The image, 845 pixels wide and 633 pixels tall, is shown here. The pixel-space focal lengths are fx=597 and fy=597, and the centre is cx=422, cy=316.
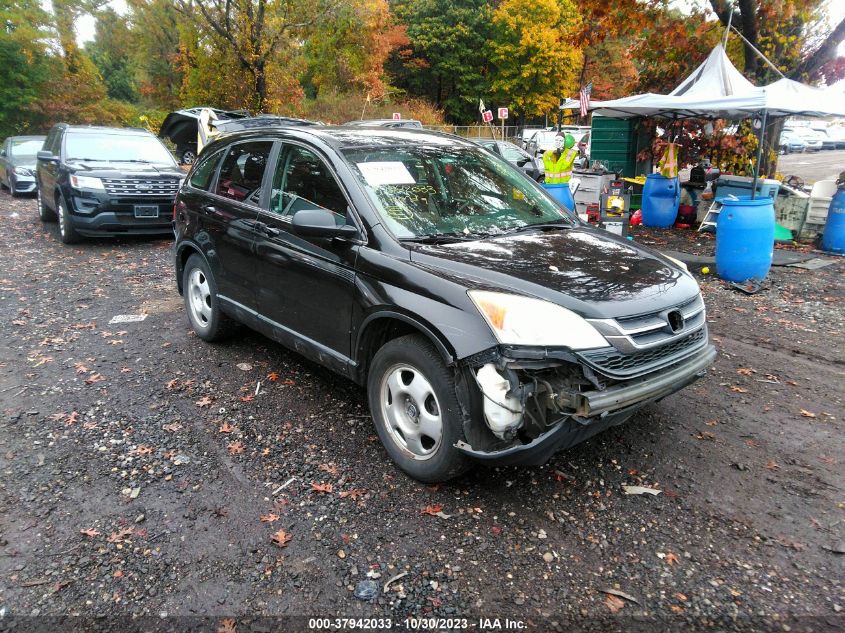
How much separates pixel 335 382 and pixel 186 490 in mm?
1574

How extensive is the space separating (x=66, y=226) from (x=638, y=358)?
995cm

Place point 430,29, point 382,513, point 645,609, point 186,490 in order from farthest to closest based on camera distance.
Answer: point 430,29, point 186,490, point 382,513, point 645,609

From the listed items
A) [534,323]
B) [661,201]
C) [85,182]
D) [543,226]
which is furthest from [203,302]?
[661,201]

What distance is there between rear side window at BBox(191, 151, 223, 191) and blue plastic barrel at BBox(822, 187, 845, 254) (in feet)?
30.1

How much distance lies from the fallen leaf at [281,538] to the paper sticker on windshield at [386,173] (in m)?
2.11

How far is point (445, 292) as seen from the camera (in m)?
3.09

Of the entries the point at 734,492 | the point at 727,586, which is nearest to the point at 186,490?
the point at 727,586

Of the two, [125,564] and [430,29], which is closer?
[125,564]

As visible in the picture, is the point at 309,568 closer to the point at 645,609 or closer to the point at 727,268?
the point at 645,609

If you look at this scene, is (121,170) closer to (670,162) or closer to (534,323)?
(534,323)

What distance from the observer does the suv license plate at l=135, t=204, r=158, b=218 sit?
31.8 feet

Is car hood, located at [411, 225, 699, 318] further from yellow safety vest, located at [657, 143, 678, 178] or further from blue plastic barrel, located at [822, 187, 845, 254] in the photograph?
yellow safety vest, located at [657, 143, 678, 178]

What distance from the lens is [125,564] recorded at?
9.27 ft

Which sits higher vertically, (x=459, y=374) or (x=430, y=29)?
(x=430, y=29)
